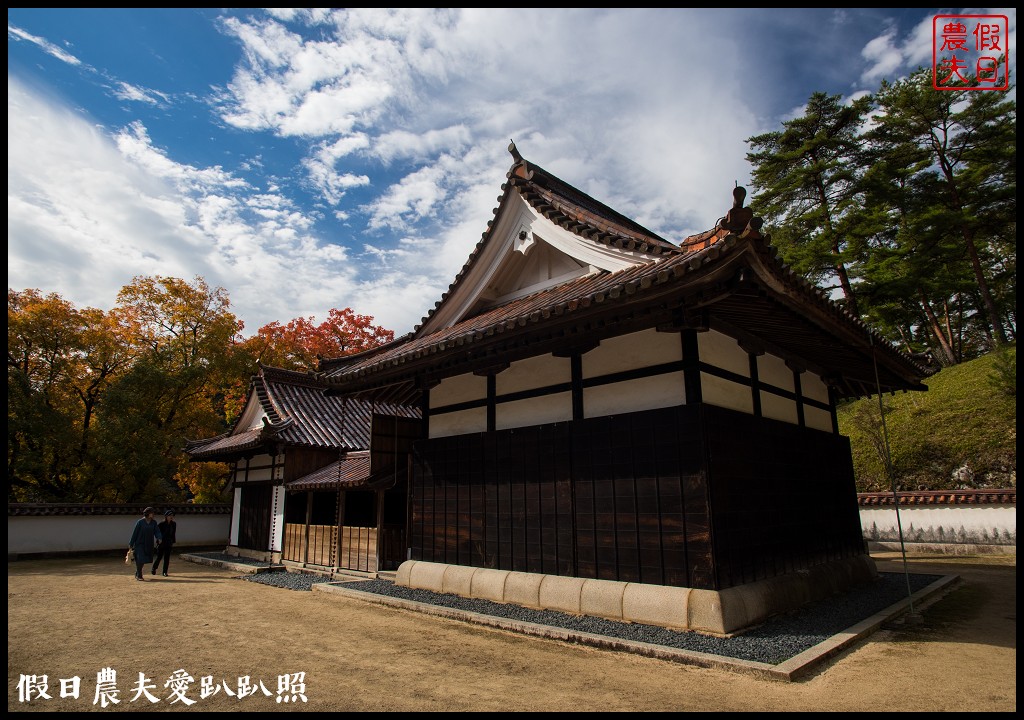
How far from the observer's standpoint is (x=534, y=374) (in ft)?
30.7

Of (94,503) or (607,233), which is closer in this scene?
(607,233)

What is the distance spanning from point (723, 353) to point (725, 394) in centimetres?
61

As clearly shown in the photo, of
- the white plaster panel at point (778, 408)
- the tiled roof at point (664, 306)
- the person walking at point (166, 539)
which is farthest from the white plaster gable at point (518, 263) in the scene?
the person walking at point (166, 539)

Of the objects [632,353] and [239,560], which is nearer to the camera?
[632,353]

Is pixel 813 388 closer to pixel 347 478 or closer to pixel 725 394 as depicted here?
pixel 725 394

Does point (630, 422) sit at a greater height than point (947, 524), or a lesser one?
greater

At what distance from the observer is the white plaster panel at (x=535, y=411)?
877cm

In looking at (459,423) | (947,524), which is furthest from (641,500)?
(947,524)

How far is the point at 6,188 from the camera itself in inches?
171

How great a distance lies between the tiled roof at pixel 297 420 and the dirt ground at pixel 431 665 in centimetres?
767

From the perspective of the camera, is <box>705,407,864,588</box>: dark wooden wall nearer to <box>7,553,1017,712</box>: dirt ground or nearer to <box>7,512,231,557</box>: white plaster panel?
<box>7,553,1017,712</box>: dirt ground

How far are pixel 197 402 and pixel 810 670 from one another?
2533 centimetres

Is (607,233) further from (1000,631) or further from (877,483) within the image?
(877,483)

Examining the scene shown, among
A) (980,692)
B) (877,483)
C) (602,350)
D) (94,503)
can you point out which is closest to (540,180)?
(602,350)
